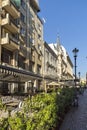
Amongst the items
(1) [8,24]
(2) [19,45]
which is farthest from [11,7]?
(2) [19,45]

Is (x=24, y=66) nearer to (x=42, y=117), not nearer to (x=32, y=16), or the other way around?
(x=32, y=16)

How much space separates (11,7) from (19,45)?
6405mm

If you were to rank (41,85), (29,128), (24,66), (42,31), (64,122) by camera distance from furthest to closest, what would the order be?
(42,31)
(41,85)
(24,66)
(64,122)
(29,128)

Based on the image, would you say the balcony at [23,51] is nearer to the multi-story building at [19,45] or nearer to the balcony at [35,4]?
the multi-story building at [19,45]

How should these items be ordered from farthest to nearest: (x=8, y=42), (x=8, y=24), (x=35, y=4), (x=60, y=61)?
(x=60, y=61) < (x=35, y=4) < (x=8, y=24) < (x=8, y=42)

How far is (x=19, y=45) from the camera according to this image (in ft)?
120

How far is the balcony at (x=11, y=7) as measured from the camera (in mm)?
31156

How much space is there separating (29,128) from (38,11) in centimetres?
4981

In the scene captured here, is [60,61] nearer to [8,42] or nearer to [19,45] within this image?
[19,45]

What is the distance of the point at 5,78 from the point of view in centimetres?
2086

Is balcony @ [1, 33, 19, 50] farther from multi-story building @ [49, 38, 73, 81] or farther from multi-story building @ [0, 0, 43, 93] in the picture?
multi-story building @ [49, 38, 73, 81]

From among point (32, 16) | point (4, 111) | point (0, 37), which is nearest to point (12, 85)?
point (0, 37)

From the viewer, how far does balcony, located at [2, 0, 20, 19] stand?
3116 centimetres

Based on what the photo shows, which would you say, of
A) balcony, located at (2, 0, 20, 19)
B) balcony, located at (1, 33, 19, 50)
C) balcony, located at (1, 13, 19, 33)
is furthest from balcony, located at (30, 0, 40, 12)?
balcony, located at (1, 33, 19, 50)
